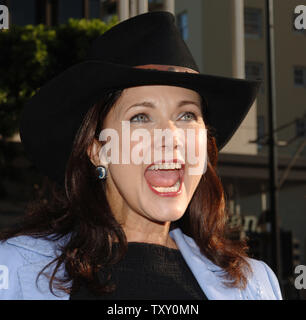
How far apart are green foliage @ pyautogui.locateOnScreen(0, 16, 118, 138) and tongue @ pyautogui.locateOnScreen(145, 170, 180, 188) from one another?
10269 millimetres

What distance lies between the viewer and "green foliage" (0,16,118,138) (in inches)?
492

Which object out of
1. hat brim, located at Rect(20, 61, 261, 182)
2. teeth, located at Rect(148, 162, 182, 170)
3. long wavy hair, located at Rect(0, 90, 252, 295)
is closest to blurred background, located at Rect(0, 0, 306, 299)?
hat brim, located at Rect(20, 61, 261, 182)

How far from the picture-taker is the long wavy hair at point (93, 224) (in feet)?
8.43

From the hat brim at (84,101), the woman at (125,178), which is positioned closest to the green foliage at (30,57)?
the hat brim at (84,101)

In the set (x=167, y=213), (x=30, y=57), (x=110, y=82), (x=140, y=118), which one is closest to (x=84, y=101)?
(x=110, y=82)

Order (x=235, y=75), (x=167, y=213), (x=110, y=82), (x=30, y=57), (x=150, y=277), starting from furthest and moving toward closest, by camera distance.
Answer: (x=235, y=75) < (x=30, y=57) < (x=150, y=277) < (x=110, y=82) < (x=167, y=213)

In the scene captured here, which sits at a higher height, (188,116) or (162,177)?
(188,116)

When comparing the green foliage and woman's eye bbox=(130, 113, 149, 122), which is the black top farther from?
the green foliage

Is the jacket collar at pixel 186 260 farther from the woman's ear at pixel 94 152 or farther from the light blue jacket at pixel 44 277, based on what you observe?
the woman's ear at pixel 94 152

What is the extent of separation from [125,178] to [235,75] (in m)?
20.2

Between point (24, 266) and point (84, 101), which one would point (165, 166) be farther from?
point (24, 266)

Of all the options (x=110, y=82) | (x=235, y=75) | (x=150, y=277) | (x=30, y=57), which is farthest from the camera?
(x=235, y=75)

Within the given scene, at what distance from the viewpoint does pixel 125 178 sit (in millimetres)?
2607
